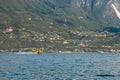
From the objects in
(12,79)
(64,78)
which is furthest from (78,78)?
(12,79)

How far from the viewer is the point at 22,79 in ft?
414

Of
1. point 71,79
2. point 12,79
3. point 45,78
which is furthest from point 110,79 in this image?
point 12,79

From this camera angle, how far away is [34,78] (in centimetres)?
13038

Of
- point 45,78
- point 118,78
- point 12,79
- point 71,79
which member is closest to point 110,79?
point 118,78

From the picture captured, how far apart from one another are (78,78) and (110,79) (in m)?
9.92

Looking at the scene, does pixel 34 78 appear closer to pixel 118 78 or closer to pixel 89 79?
pixel 89 79

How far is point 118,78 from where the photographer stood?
13012 centimetres

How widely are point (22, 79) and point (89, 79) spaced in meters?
20.0

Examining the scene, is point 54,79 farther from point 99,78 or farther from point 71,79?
point 99,78

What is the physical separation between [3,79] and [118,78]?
3474 cm

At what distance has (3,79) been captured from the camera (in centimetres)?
12438

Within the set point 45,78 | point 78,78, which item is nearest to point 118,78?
point 78,78

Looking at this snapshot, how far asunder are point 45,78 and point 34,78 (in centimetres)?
339

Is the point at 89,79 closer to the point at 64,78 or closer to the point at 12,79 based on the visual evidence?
the point at 64,78
